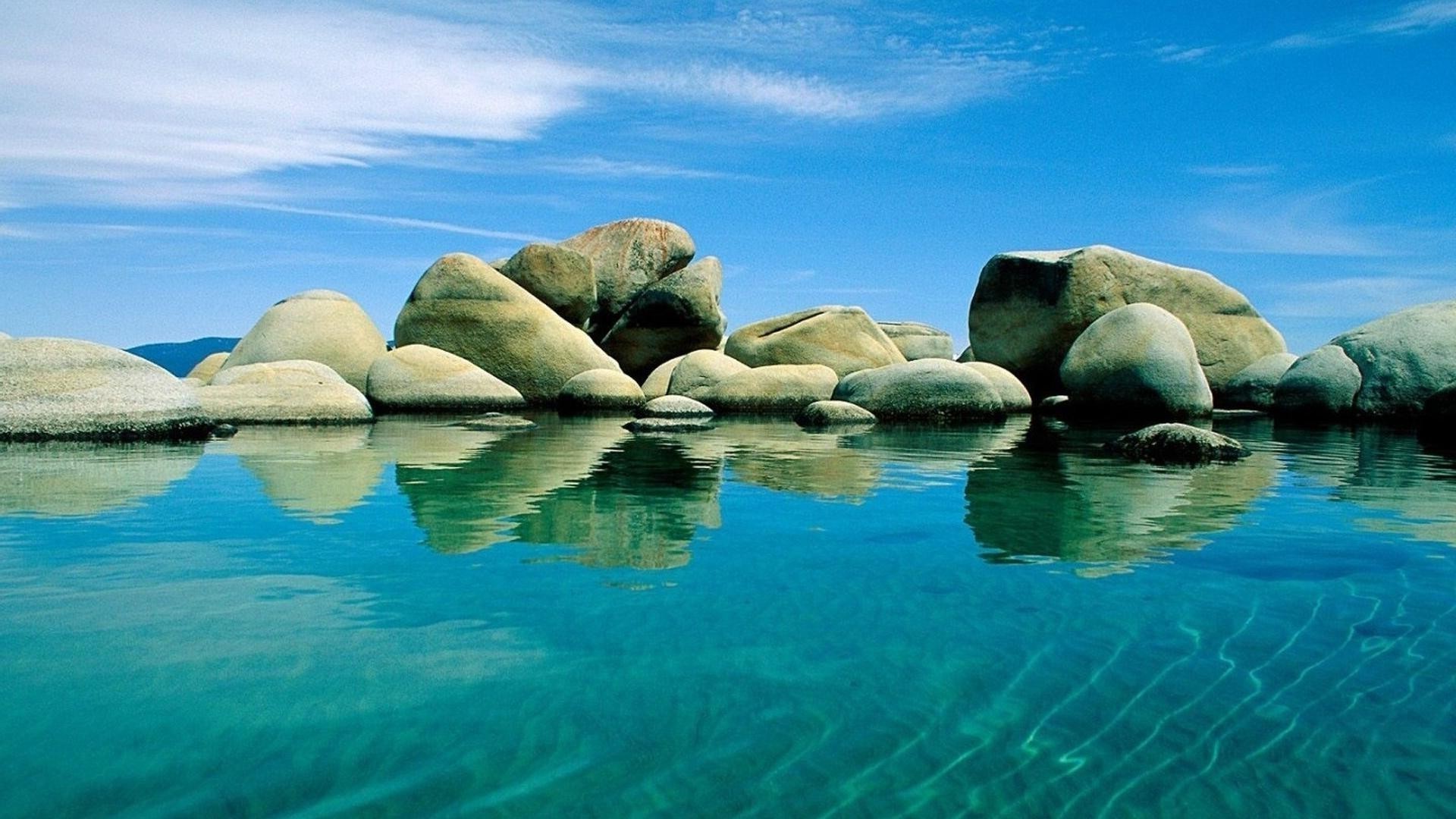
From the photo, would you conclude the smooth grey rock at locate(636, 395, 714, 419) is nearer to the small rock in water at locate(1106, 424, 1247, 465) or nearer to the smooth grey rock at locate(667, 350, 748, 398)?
the smooth grey rock at locate(667, 350, 748, 398)

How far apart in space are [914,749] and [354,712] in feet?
4.47

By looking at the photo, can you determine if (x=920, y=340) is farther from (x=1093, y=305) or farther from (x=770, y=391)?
(x=770, y=391)

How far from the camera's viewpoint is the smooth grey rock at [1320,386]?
17.4 m

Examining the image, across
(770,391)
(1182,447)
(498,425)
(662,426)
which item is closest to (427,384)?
(498,425)

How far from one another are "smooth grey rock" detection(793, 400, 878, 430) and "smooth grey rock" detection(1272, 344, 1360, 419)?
8110 mm

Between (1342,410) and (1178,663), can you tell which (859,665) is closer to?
(1178,663)

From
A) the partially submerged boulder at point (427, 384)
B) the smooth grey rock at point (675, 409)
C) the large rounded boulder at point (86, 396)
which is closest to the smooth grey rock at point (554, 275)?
the partially submerged boulder at point (427, 384)

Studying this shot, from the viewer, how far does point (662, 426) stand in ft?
43.6

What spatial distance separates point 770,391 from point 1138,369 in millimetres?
6025

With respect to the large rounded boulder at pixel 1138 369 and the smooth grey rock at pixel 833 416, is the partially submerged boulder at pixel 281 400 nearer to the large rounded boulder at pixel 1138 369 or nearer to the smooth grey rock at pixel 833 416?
the smooth grey rock at pixel 833 416

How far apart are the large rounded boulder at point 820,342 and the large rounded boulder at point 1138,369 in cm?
551

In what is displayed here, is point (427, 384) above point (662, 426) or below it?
above

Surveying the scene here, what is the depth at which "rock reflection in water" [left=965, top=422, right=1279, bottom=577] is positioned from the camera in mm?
4762

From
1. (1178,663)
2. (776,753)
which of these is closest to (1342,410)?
(1178,663)
